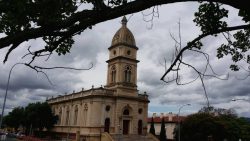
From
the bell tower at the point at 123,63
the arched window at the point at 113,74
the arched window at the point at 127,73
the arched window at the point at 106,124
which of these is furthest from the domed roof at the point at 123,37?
the arched window at the point at 106,124

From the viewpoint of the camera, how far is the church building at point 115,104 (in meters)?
52.8

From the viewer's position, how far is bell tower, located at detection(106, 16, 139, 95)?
5581 centimetres

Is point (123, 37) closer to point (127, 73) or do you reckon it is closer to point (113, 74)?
point (127, 73)

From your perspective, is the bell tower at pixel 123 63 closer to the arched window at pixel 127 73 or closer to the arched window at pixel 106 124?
the arched window at pixel 127 73

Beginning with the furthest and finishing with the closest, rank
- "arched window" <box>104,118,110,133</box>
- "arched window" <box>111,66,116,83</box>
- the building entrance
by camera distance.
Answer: "arched window" <box>111,66,116,83</box> < the building entrance < "arched window" <box>104,118,110,133</box>

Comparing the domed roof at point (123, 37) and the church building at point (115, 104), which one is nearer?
the church building at point (115, 104)

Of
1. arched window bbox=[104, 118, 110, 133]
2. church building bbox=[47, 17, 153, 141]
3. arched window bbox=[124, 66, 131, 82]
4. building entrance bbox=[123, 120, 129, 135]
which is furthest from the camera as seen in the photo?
arched window bbox=[124, 66, 131, 82]

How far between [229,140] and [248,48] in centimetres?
5260

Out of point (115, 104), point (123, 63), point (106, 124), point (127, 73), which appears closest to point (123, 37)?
point (123, 63)

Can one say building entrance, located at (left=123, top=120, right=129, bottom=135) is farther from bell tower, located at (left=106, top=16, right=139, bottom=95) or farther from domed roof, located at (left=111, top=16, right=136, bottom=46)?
domed roof, located at (left=111, top=16, right=136, bottom=46)

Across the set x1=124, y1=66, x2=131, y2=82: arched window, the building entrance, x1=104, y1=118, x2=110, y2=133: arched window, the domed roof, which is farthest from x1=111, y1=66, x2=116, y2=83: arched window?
the building entrance

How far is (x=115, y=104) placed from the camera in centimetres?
5497

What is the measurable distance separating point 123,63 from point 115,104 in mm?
6697

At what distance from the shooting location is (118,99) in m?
54.8
